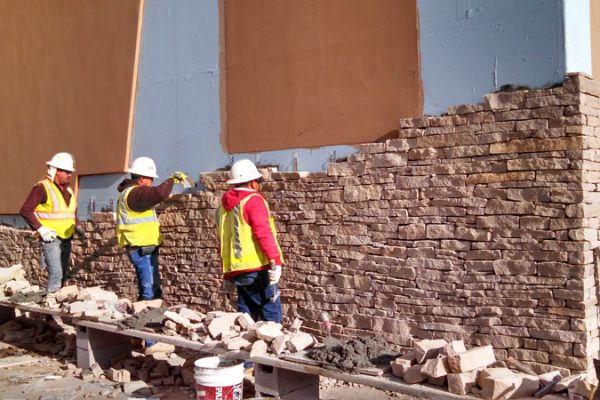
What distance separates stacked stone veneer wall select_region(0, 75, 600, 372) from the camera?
14.5 feet

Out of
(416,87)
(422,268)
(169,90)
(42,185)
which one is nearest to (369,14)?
(416,87)

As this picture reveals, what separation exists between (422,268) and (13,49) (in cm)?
751

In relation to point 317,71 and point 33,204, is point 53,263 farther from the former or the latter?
point 317,71

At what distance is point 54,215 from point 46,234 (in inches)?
14.8

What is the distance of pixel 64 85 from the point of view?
8.63 m

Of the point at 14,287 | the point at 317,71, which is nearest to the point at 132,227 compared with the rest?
the point at 14,287

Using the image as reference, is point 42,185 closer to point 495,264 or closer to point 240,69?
point 240,69

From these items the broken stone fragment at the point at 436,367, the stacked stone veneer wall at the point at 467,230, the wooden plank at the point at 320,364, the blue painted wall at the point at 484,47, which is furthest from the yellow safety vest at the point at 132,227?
the broken stone fragment at the point at 436,367

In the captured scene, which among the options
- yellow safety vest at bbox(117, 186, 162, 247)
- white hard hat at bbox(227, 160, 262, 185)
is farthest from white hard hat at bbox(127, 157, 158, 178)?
white hard hat at bbox(227, 160, 262, 185)

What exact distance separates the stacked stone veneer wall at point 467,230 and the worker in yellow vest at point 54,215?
8.07 feet

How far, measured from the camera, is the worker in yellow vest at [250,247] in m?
5.16

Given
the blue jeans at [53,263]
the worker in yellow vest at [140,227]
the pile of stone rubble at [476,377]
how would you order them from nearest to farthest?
the pile of stone rubble at [476,377], the worker in yellow vest at [140,227], the blue jeans at [53,263]

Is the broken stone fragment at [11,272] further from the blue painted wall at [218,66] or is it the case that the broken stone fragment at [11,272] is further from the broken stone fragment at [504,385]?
the broken stone fragment at [504,385]

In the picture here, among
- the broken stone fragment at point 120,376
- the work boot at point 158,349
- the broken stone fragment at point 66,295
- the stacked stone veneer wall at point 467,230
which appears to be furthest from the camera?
the broken stone fragment at point 66,295
